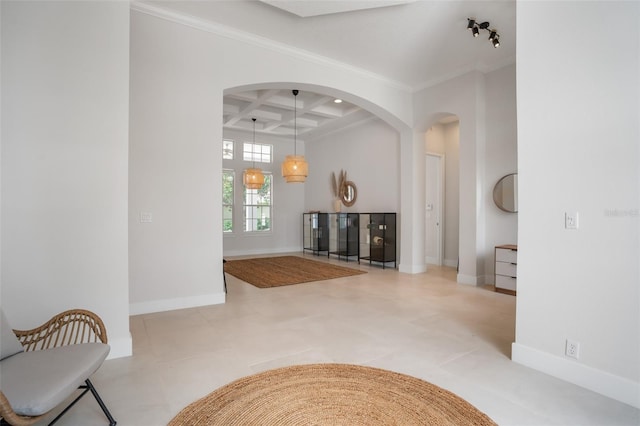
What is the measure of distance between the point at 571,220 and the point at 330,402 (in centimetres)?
200

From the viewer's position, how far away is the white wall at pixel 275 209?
8930 mm

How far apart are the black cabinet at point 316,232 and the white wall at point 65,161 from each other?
6.09 meters

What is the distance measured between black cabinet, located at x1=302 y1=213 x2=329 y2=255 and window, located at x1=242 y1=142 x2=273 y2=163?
199 cm

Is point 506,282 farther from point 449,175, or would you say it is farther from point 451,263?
point 449,175

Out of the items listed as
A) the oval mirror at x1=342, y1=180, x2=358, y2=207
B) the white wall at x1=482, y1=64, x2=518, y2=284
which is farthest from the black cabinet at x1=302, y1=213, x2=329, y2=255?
the white wall at x1=482, y1=64, x2=518, y2=284

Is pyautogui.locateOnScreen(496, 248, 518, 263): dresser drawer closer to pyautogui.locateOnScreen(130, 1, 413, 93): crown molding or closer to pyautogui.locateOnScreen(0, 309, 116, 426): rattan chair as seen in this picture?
pyautogui.locateOnScreen(130, 1, 413, 93): crown molding

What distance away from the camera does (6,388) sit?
139 centimetres

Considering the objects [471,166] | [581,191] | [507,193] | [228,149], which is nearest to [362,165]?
[471,166]

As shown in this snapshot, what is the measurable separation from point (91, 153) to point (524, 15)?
348 cm

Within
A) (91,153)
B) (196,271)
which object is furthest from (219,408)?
(196,271)

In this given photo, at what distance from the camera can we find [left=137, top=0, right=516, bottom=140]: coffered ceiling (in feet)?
11.7

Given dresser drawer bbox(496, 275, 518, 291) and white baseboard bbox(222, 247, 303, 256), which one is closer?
dresser drawer bbox(496, 275, 518, 291)

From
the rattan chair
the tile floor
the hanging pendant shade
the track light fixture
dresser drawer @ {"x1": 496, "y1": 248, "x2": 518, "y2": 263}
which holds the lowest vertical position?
the tile floor

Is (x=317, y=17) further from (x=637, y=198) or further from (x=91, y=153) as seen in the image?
(x=637, y=198)
